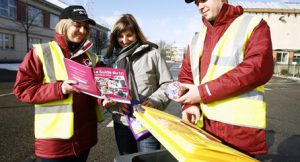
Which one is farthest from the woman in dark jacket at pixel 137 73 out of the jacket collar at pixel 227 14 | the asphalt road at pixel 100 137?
the asphalt road at pixel 100 137

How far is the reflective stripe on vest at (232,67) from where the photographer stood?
Answer: 65.0 inches

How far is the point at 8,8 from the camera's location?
1166 inches

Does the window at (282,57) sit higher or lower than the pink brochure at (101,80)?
higher

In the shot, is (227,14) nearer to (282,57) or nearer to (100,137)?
(100,137)

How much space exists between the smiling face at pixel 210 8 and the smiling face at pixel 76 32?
1066mm

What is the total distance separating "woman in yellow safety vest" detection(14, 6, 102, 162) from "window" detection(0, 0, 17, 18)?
3089 cm

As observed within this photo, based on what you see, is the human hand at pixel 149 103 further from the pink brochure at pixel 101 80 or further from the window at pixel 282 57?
the window at pixel 282 57

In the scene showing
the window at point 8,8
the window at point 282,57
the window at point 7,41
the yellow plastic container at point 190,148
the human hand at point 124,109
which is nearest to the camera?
the yellow plastic container at point 190,148

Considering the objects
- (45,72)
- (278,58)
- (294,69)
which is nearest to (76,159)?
(45,72)

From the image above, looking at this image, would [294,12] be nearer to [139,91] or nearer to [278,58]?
[278,58]

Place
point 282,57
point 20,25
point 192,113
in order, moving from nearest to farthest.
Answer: point 192,113
point 20,25
point 282,57

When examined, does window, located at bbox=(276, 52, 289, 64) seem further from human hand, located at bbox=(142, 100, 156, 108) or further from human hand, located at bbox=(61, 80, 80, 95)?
human hand, located at bbox=(61, 80, 80, 95)

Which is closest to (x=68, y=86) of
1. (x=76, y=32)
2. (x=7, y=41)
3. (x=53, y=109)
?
(x=53, y=109)

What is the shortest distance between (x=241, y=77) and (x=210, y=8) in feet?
1.76
